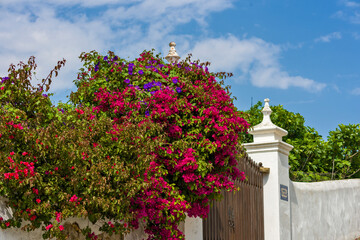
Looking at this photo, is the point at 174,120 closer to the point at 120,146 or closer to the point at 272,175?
the point at 120,146

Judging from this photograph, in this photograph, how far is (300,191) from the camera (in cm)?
1266

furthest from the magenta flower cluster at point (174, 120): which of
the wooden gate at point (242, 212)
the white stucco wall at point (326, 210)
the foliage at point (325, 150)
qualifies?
the foliage at point (325, 150)

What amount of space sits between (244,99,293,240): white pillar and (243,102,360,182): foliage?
6.36m

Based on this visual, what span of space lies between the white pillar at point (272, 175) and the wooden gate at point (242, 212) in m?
0.16

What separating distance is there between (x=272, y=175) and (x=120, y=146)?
17.8 feet

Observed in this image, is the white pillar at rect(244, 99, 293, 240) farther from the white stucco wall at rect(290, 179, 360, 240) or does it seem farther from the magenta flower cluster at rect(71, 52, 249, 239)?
the magenta flower cluster at rect(71, 52, 249, 239)

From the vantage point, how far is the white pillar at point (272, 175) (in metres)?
11.0

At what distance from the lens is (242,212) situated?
10148 mm

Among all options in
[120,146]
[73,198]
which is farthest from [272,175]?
[73,198]

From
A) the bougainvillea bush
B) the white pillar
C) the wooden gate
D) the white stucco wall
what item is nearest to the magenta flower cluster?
the bougainvillea bush

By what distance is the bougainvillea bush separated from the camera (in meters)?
5.62

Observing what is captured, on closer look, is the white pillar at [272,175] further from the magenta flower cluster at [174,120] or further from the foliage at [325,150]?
the foliage at [325,150]

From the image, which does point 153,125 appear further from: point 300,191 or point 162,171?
point 300,191

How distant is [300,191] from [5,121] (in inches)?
338
